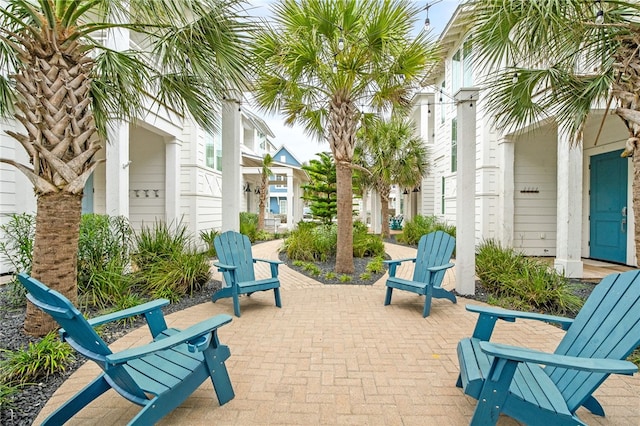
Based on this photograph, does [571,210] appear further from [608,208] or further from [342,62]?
[342,62]

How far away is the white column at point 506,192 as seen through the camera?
8.28 metres

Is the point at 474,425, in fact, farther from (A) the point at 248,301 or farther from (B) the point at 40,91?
(B) the point at 40,91

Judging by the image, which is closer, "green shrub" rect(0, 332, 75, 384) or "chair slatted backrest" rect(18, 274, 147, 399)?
"chair slatted backrest" rect(18, 274, 147, 399)

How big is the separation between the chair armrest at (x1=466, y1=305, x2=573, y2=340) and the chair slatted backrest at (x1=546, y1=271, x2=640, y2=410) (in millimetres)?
80

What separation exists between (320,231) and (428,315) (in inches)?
205

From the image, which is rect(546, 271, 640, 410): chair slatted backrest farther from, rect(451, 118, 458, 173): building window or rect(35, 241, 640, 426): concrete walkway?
rect(451, 118, 458, 173): building window

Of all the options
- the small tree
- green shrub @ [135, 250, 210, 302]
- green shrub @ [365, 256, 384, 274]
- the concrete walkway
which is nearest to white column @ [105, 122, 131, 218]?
green shrub @ [135, 250, 210, 302]

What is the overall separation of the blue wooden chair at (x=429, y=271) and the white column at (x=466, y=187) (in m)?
0.56

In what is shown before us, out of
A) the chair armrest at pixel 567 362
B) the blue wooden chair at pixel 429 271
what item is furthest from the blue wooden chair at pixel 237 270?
the chair armrest at pixel 567 362

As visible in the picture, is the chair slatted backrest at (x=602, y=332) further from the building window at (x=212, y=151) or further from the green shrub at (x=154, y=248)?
the building window at (x=212, y=151)

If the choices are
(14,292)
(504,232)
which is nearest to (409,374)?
(14,292)

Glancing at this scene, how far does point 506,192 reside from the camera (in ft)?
27.3

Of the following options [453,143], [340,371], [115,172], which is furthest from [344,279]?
[453,143]

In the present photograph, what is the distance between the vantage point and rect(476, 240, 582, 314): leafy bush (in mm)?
4293
